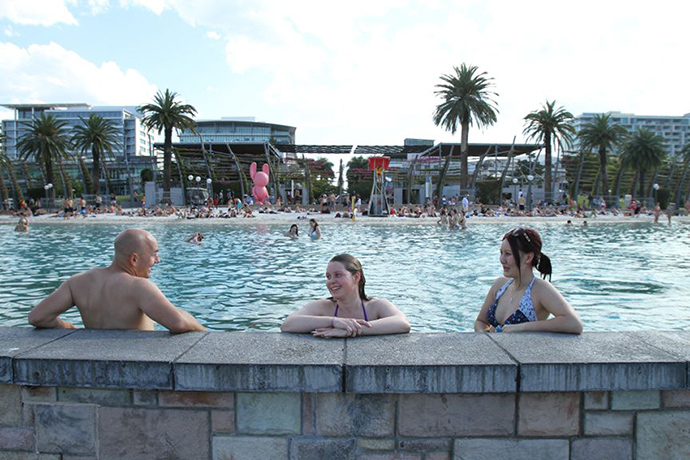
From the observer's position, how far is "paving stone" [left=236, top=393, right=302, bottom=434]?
2768 mm

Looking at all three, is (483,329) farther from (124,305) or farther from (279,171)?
(279,171)

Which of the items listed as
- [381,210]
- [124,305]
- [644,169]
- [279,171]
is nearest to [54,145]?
[279,171]

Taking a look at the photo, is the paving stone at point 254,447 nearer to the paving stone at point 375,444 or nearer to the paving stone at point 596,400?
the paving stone at point 375,444

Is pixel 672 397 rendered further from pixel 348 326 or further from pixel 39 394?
pixel 39 394

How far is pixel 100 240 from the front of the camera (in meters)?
22.0

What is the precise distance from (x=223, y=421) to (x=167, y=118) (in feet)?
162

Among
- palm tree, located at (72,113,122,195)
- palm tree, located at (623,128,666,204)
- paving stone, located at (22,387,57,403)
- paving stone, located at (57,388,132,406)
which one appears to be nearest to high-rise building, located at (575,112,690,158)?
palm tree, located at (623,128,666,204)

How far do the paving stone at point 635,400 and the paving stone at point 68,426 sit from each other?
2.76 m

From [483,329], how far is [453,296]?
20.6 feet

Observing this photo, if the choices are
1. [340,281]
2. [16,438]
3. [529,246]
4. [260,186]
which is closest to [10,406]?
[16,438]

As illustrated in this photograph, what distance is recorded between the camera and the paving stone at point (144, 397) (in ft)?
9.20

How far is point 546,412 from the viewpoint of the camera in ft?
9.14

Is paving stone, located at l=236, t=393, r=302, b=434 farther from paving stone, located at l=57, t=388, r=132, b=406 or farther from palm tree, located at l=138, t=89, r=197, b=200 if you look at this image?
palm tree, located at l=138, t=89, r=197, b=200

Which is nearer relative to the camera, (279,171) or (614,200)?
(614,200)
